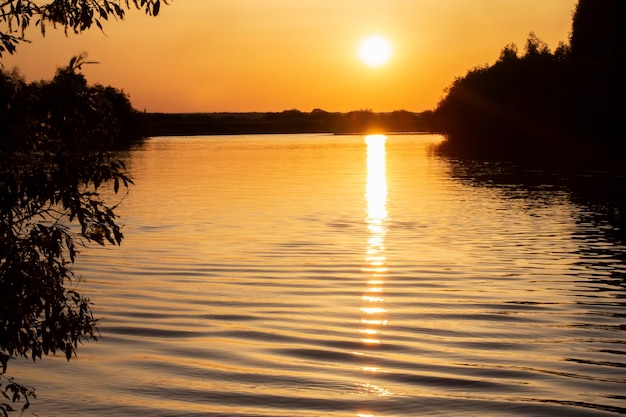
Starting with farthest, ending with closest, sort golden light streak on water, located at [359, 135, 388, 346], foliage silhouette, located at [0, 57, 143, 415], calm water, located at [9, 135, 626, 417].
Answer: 1. golden light streak on water, located at [359, 135, 388, 346]
2. calm water, located at [9, 135, 626, 417]
3. foliage silhouette, located at [0, 57, 143, 415]

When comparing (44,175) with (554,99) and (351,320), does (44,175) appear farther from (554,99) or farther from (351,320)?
(554,99)

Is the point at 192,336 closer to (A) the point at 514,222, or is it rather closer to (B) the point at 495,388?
(B) the point at 495,388

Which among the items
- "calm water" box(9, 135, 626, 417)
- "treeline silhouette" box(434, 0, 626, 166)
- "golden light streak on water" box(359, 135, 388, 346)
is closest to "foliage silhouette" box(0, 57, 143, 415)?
Answer: "calm water" box(9, 135, 626, 417)

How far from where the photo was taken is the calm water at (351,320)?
869cm

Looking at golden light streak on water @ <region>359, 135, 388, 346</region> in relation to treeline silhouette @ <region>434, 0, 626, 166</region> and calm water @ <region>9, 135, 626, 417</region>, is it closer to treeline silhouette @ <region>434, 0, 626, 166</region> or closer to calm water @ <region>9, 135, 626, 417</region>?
calm water @ <region>9, 135, 626, 417</region>

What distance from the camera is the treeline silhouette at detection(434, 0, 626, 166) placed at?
220ft

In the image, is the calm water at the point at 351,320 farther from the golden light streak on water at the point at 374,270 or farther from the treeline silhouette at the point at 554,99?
the treeline silhouette at the point at 554,99

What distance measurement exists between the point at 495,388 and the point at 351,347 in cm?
217

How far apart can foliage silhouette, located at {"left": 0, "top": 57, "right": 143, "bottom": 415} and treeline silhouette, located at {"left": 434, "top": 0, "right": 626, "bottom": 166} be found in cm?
5290

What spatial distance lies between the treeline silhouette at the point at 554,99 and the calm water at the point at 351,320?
38.8m

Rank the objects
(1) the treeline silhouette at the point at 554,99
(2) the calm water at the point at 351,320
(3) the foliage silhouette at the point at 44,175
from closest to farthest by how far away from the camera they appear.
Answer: (3) the foliage silhouette at the point at 44,175, (2) the calm water at the point at 351,320, (1) the treeline silhouette at the point at 554,99

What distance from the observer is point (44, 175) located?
246 inches

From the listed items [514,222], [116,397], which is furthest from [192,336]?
[514,222]

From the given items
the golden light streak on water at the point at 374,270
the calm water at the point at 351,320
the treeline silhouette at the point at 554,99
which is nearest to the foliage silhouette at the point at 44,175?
the calm water at the point at 351,320
